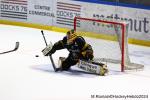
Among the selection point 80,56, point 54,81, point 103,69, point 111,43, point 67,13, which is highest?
point 67,13

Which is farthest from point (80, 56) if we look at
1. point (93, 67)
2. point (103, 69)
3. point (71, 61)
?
point (103, 69)

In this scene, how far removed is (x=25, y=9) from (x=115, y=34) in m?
5.30

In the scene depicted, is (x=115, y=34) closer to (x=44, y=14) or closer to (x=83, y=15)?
(x=83, y=15)

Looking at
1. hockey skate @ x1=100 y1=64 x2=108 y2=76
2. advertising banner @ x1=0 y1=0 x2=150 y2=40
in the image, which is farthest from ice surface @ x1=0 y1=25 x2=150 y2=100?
advertising banner @ x1=0 y1=0 x2=150 y2=40

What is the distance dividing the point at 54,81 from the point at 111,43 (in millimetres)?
1735

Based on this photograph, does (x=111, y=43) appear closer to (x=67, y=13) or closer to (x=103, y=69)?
(x=103, y=69)

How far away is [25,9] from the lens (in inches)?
585

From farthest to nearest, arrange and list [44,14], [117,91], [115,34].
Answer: [44,14] → [115,34] → [117,91]

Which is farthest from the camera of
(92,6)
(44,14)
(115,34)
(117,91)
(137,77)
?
(44,14)

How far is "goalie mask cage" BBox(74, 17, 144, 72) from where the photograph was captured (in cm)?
983

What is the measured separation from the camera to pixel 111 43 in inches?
396

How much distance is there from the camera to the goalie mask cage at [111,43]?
983 cm

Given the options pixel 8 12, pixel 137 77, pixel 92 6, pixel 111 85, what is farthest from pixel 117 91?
pixel 8 12

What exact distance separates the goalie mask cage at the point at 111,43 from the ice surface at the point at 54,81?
0.75ft
